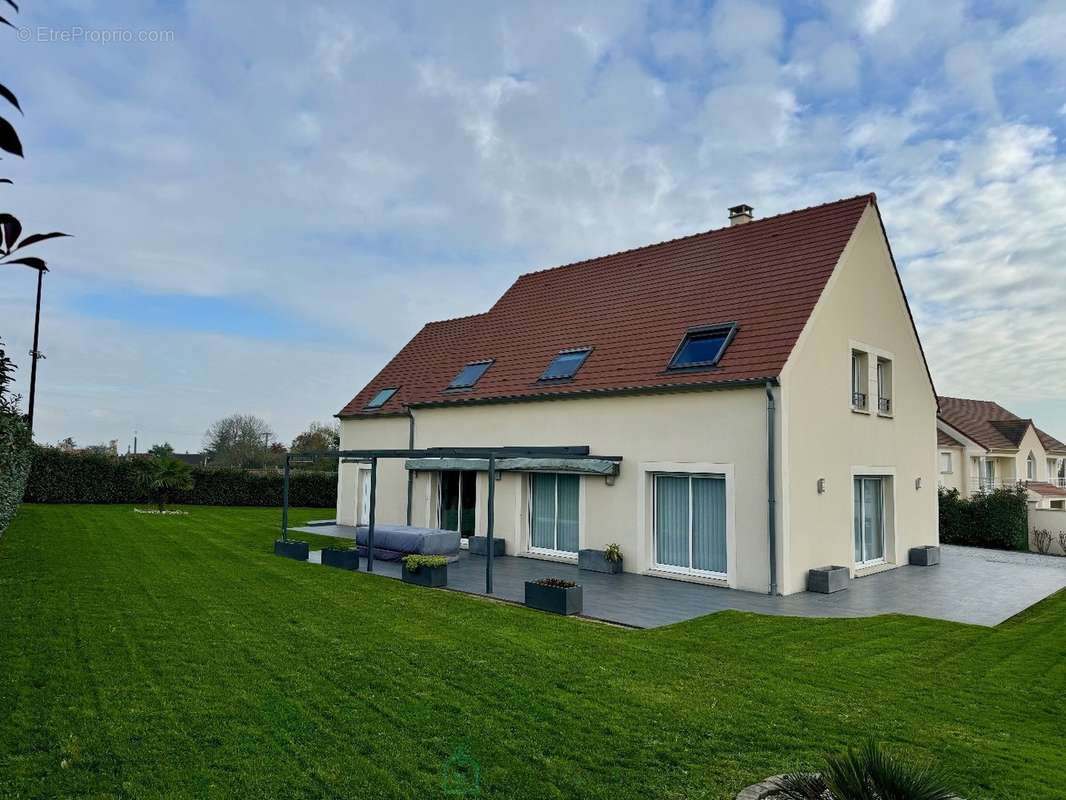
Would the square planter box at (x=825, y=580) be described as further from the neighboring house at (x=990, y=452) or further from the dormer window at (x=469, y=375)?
the neighboring house at (x=990, y=452)

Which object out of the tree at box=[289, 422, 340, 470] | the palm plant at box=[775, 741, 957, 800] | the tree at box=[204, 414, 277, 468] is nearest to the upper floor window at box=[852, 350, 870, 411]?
the palm plant at box=[775, 741, 957, 800]

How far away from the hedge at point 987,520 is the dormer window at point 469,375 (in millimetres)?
16779

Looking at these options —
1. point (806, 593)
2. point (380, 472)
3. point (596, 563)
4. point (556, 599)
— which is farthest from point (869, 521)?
point (380, 472)

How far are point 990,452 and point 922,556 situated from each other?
26.7m

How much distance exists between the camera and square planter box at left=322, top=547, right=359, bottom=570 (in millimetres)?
15016

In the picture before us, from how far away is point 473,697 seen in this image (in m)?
6.58

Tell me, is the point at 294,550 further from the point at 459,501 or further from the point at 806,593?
the point at 806,593

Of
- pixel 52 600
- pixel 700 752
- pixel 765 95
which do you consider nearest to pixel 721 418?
pixel 765 95

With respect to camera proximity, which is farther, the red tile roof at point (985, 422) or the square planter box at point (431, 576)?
the red tile roof at point (985, 422)

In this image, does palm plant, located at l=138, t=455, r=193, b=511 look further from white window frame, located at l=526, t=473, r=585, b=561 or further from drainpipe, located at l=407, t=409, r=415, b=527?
white window frame, located at l=526, t=473, r=585, b=561

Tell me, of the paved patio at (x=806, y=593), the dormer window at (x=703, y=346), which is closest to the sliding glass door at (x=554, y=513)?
the paved patio at (x=806, y=593)

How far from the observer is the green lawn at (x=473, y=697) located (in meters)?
4.93

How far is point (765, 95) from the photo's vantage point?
46.8 ft

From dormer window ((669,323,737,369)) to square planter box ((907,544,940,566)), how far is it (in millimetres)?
7846
